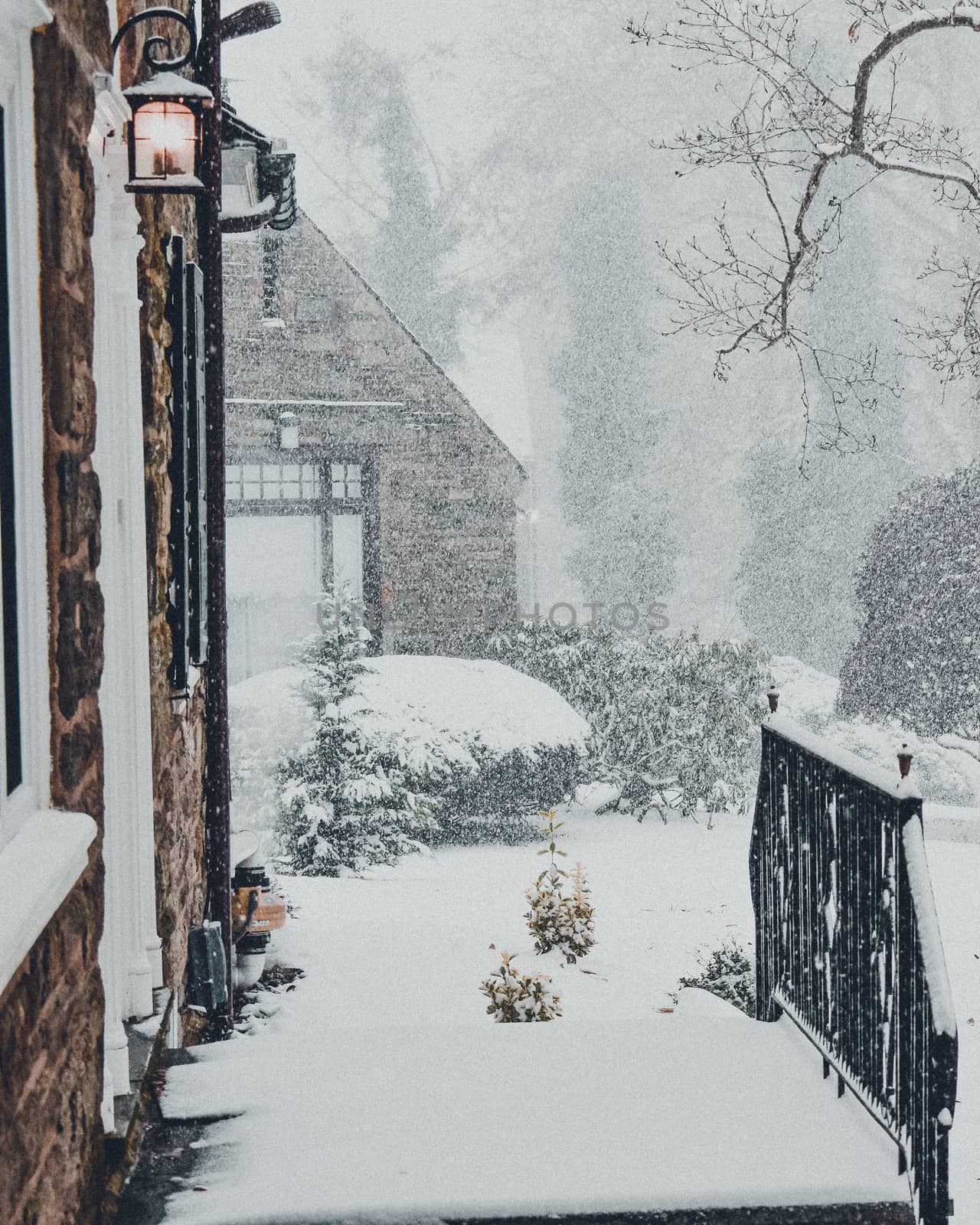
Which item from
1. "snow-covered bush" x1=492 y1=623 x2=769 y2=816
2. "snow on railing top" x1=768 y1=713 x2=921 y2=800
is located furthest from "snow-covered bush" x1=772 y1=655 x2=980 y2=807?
"snow on railing top" x1=768 y1=713 x2=921 y2=800

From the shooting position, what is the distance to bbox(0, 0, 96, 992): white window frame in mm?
2020

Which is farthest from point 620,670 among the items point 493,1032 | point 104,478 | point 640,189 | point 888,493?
point 640,189

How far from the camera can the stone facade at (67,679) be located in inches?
77.3

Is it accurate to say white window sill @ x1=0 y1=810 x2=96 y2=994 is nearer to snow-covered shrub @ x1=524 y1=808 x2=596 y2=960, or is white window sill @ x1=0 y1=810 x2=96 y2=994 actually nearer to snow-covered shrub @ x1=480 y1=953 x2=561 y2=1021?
snow-covered shrub @ x1=480 y1=953 x2=561 y2=1021

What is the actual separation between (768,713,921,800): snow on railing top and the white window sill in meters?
1.65

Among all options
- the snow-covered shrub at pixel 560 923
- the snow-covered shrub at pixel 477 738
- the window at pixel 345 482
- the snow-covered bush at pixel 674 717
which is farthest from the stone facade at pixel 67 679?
the window at pixel 345 482

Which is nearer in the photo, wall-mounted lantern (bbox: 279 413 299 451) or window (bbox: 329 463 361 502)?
wall-mounted lantern (bbox: 279 413 299 451)

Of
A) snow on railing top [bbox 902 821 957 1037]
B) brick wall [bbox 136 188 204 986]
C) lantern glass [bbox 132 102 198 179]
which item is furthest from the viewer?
brick wall [bbox 136 188 204 986]

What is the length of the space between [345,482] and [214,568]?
418 inches

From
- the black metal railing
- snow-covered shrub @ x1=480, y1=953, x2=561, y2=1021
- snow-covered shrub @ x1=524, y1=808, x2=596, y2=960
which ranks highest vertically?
the black metal railing

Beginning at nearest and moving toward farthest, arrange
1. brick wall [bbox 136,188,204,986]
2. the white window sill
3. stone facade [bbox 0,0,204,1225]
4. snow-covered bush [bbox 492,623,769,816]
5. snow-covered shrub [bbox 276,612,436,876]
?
1. the white window sill
2. stone facade [bbox 0,0,204,1225]
3. brick wall [bbox 136,188,204,986]
4. snow-covered shrub [bbox 276,612,436,876]
5. snow-covered bush [bbox 492,623,769,816]

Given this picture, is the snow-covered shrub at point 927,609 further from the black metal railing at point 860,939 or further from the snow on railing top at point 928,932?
the snow on railing top at point 928,932

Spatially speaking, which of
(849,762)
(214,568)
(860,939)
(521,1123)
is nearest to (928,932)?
(860,939)

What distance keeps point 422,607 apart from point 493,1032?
1168 cm
